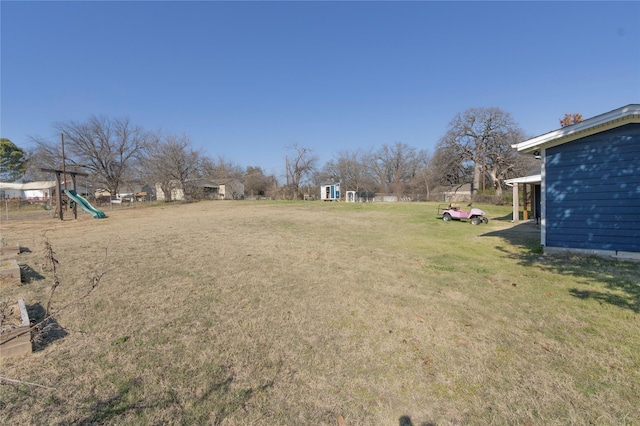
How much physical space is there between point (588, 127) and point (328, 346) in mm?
7765

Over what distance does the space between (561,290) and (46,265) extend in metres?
9.28

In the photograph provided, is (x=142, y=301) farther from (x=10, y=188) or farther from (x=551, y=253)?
(x=10, y=188)

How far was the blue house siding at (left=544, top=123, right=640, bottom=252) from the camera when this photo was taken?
254 inches

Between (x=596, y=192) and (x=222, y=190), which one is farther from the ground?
(x=222, y=190)

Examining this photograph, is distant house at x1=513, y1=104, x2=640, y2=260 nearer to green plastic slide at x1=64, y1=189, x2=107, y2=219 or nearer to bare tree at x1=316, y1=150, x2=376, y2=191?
green plastic slide at x1=64, y1=189, x2=107, y2=219

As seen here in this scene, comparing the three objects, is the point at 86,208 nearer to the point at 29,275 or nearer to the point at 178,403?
the point at 29,275

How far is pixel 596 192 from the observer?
6.78 meters

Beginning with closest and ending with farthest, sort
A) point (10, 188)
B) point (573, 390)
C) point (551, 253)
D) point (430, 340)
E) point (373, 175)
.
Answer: point (573, 390)
point (430, 340)
point (551, 253)
point (10, 188)
point (373, 175)

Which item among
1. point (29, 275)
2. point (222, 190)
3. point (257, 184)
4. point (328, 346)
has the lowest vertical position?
point (328, 346)

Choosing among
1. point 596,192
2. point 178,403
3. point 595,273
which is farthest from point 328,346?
point 596,192

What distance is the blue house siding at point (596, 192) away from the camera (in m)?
6.44

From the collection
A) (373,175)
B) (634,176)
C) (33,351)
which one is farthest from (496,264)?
(373,175)

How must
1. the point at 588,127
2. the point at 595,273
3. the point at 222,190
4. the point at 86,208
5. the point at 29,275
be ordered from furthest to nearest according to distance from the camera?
the point at 222,190 < the point at 86,208 < the point at 588,127 < the point at 595,273 < the point at 29,275

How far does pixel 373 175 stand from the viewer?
62.7 m
